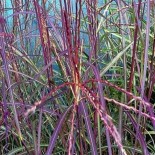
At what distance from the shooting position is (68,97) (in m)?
1.07

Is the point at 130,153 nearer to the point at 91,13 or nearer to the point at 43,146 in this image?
the point at 43,146

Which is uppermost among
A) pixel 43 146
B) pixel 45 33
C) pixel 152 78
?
pixel 45 33

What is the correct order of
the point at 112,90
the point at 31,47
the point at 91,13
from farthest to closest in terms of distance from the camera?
the point at 31,47, the point at 112,90, the point at 91,13

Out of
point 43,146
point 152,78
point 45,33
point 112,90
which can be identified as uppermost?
point 45,33

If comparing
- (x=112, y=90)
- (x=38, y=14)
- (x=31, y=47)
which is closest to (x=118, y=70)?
(x=112, y=90)

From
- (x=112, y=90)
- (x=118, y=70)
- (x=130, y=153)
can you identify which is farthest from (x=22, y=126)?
(x=118, y=70)

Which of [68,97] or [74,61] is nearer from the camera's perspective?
[74,61]

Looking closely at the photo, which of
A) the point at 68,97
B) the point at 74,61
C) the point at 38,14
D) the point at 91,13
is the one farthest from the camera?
the point at 68,97

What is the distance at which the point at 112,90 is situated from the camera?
1.32 meters

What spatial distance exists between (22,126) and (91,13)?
0.35 meters

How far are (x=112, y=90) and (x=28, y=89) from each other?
301 mm

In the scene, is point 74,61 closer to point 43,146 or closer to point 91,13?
point 91,13

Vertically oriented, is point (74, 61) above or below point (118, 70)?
above

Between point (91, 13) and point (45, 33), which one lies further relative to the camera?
point (91, 13)
